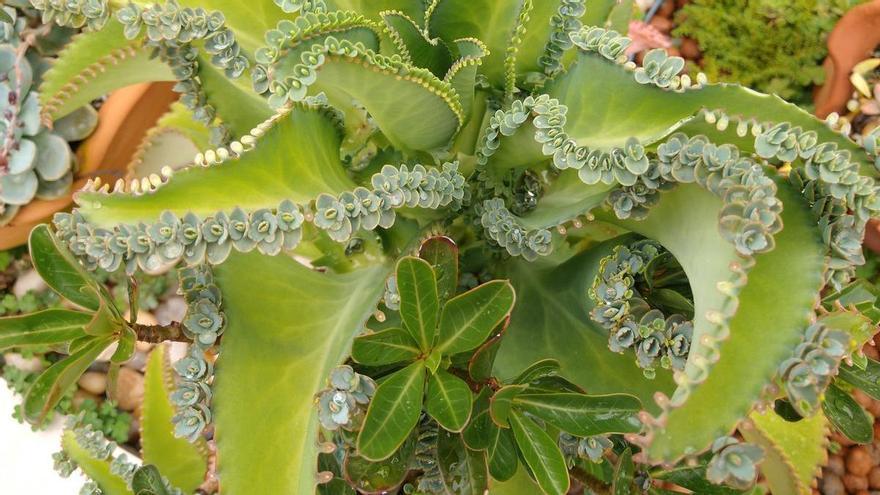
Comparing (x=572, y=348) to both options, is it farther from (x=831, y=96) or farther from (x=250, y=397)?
(x=831, y=96)

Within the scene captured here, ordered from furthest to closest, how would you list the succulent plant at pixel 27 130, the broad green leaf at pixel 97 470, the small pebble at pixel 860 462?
the small pebble at pixel 860 462 → the succulent plant at pixel 27 130 → the broad green leaf at pixel 97 470

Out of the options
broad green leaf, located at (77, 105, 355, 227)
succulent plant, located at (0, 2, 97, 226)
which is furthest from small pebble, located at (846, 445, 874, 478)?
succulent plant, located at (0, 2, 97, 226)

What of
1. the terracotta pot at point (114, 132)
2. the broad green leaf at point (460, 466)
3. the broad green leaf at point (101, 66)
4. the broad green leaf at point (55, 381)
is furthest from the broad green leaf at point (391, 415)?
the terracotta pot at point (114, 132)

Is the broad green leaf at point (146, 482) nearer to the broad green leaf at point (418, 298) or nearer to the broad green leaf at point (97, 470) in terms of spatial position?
the broad green leaf at point (97, 470)

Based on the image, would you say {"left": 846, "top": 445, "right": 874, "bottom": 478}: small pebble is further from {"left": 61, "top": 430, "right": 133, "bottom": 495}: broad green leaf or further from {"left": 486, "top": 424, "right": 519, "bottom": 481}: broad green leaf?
{"left": 61, "top": 430, "right": 133, "bottom": 495}: broad green leaf

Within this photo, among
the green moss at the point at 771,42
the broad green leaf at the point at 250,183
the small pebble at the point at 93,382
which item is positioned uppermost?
the broad green leaf at the point at 250,183

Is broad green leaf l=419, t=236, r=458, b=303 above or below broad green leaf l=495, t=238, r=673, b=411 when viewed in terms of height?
above

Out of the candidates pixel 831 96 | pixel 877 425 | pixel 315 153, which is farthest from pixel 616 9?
pixel 877 425

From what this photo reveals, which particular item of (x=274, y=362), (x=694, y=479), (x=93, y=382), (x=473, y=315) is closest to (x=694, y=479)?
(x=694, y=479)
